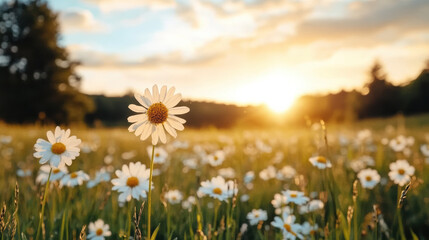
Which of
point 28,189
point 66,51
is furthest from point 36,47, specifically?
point 28,189

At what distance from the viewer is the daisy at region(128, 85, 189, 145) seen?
120 cm

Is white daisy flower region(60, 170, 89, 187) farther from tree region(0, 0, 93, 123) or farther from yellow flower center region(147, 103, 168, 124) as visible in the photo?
tree region(0, 0, 93, 123)

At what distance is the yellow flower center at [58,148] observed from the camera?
54.9 inches

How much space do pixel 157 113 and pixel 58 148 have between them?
495mm

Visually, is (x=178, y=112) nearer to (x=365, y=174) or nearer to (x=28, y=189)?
(x=365, y=174)

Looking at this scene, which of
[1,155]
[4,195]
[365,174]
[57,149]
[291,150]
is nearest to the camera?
[57,149]

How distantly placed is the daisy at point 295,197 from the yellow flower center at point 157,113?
1.13 m

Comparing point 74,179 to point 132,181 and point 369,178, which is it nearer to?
point 132,181

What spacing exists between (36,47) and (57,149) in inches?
1479

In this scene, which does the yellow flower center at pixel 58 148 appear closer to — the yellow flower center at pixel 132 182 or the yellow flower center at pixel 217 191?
the yellow flower center at pixel 132 182

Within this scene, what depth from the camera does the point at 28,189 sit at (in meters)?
3.21

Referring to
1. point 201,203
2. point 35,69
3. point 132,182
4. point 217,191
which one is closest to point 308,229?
point 217,191

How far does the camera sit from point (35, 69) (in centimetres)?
3409

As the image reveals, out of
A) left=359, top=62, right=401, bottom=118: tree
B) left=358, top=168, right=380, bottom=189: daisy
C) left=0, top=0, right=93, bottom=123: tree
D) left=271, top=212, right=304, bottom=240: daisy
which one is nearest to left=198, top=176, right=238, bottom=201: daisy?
left=271, top=212, right=304, bottom=240: daisy
